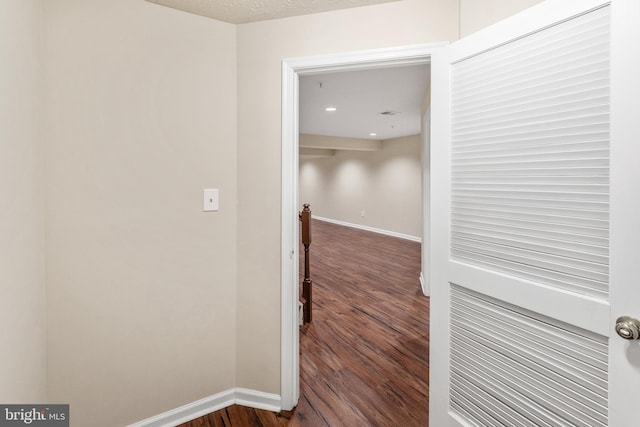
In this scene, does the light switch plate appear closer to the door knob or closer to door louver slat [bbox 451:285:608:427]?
door louver slat [bbox 451:285:608:427]

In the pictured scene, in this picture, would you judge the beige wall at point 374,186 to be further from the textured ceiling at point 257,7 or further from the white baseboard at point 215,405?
the white baseboard at point 215,405

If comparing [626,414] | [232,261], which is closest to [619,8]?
[626,414]

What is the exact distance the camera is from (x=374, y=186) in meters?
8.12

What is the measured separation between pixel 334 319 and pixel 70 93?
2565 mm

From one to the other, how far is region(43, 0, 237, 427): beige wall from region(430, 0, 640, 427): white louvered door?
116 cm

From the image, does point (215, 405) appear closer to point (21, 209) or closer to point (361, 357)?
point (361, 357)

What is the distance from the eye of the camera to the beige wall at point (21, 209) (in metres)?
1.05

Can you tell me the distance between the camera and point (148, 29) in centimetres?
150

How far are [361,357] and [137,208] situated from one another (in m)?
1.83

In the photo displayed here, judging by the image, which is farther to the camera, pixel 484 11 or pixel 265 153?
pixel 265 153

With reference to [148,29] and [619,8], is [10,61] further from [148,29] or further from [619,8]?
[619,8]

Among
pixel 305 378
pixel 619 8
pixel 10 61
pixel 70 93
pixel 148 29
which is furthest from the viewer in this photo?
pixel 305 378

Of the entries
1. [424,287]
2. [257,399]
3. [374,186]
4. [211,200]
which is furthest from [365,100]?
[374,186]

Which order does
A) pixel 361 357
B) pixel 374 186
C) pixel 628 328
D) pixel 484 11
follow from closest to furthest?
pixel 628 328 < pixel 484 11 < pixel 361 357 < pixel 374 186
